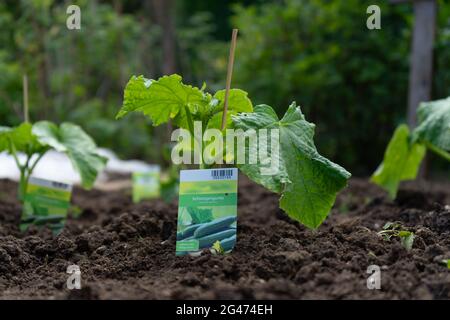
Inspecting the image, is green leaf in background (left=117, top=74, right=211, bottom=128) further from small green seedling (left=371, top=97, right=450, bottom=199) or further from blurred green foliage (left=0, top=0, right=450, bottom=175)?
blurred green foliage (left=0, top=0, right=450, bottom=175)

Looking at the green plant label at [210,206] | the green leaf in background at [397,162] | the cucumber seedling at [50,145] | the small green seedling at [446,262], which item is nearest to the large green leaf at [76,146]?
the cucumber seedling at [50,145]

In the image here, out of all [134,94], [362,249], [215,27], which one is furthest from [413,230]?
[215,27]

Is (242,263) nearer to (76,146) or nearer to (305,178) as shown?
(305,178)

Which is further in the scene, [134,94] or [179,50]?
[179,50]

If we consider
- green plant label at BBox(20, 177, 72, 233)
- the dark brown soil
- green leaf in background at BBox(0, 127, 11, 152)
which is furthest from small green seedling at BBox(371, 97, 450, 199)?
green leaf in background at BBox(0, 127, 11, 152)

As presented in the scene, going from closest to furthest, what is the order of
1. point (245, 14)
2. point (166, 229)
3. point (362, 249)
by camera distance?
point (362, 249)
point (166, 229)
point (245, 14)

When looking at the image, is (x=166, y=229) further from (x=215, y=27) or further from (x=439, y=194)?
(x=215, y=27)

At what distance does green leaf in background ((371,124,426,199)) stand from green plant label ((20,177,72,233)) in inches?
70.0

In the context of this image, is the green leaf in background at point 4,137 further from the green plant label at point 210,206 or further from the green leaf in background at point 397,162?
the green leaf in background at point 397,162

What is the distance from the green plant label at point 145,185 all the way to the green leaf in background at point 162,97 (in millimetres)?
1917

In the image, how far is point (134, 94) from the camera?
221 centimetres

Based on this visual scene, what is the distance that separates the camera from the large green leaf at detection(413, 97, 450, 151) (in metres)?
2.72
